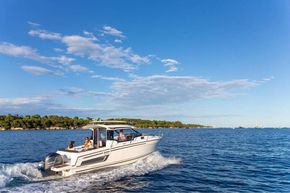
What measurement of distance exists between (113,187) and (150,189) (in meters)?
2.20

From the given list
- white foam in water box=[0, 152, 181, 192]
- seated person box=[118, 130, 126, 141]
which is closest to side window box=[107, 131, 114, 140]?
seated person box=[118, 130, 126, 141]

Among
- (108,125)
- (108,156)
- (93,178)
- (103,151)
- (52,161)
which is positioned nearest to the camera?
(93,178)

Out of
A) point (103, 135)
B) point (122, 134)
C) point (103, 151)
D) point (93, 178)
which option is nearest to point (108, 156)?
point (103, 151)

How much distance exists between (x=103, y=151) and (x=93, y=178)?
2625 mm

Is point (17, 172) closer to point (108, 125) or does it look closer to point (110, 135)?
point (110, 135)

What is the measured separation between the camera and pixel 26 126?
169 metres

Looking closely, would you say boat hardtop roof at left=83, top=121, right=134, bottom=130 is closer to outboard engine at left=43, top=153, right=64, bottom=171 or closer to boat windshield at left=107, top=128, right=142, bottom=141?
boat windshield at left=107, top=128, right=142, bottom=141

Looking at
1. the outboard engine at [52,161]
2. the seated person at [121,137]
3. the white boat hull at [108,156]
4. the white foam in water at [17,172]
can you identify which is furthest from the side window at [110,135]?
the white foam in water at [17,172]

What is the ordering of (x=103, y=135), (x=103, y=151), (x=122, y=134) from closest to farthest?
(x=103, y=151)
(x=103, y=135)
(x=122, y=134)

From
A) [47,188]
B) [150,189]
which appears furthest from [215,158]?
[47,188]

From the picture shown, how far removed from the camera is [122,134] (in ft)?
80.1

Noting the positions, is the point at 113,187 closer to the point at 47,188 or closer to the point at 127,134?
the point at 47,188

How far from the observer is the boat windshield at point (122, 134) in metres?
23.6

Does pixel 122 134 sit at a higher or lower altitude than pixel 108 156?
higher
